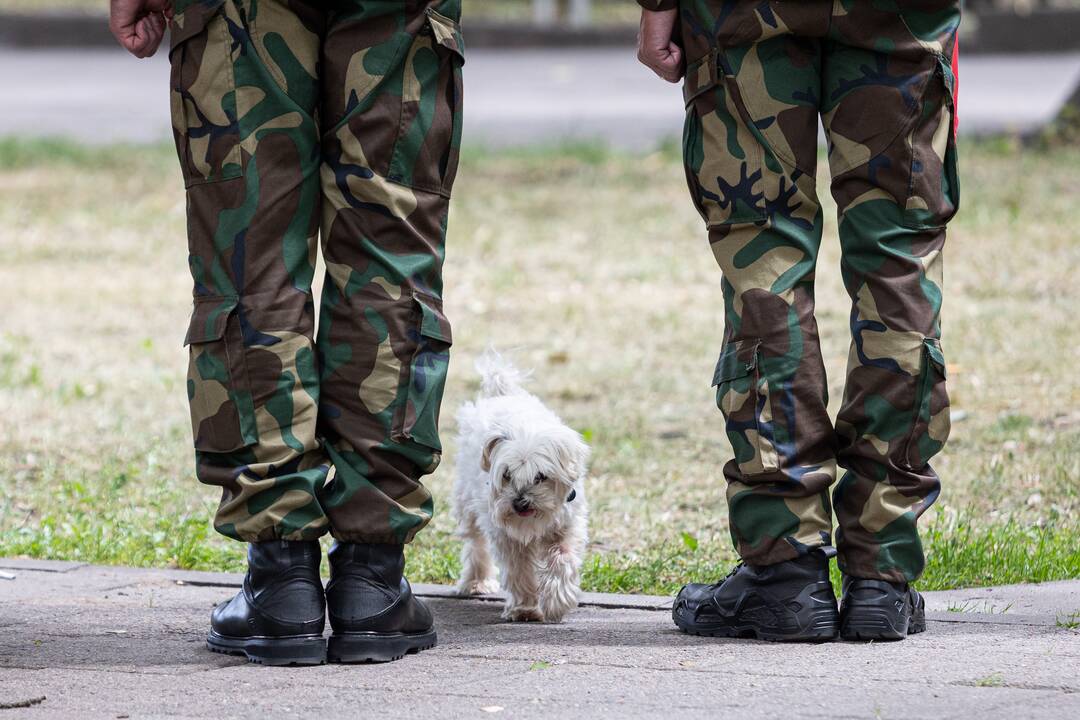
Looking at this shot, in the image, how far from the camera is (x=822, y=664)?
309 centimetres

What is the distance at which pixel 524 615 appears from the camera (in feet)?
12.6

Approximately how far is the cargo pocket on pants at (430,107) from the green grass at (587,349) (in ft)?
4.42

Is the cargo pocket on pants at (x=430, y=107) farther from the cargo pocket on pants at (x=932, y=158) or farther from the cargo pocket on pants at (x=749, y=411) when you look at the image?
the cargo pocket on pants at (x=932, y=158)

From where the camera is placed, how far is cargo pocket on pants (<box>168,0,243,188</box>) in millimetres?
3146

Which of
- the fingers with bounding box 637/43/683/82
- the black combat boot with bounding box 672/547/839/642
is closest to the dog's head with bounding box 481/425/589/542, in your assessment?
the black combat boot with bounding box 672/547/839/642

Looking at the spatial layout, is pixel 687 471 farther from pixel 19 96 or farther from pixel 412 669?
pixel 19 96

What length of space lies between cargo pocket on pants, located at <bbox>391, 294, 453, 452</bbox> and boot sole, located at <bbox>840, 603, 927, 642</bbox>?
0.94 m

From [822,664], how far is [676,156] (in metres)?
9.33

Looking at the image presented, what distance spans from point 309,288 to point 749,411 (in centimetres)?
95

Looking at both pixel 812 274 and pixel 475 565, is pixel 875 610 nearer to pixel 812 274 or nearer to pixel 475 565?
pixel 812 274

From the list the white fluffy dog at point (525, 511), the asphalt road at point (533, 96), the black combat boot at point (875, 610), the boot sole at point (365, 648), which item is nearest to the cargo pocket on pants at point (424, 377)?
the boot sole at point (365, 648)

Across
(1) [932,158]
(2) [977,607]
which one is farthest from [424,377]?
(2) [977,607]

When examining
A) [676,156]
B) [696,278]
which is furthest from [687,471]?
[676,156]

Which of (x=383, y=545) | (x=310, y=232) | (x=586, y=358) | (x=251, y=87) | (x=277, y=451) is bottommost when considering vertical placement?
(x=586, y=358)
